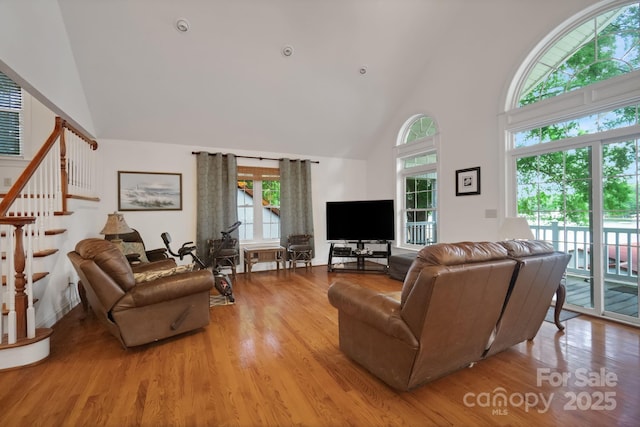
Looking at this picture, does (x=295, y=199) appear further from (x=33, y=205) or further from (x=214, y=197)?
(x=33, y=205)

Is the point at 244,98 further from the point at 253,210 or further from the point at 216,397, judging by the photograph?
the point at 216,397

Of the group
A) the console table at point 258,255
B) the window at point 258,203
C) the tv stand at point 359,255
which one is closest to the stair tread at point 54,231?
the console table at point 258,255

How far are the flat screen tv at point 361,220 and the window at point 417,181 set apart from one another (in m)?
0.64

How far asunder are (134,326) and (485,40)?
5638 millimetres

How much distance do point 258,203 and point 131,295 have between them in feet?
12.1

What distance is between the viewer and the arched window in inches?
120

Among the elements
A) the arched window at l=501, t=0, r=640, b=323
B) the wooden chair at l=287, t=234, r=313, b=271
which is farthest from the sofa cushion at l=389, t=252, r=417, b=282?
the arched window at l=501, t=0, r=640, b=323

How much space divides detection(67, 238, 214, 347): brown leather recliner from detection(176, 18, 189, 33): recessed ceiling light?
2.97m

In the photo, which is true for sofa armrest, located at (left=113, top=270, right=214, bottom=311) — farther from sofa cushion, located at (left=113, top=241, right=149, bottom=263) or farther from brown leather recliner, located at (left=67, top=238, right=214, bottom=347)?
sofa cushion, located at (left=113, top=241, right=149, bottom=263)

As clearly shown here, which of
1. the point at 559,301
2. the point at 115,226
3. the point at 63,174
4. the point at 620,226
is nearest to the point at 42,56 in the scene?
the point at 63,174

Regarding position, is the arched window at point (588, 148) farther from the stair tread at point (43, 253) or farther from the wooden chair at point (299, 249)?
the stair tread at point (43, 253)

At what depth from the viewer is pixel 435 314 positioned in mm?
1679

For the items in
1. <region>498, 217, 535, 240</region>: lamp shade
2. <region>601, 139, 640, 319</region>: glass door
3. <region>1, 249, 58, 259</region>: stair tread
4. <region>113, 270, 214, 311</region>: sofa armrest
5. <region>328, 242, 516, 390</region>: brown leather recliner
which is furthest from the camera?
<region>601, 139, 640, 319</region>: glass door

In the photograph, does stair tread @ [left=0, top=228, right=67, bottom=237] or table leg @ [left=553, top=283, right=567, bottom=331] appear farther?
stair tread @ [left=0, top=228, right=67, bottom=237]
